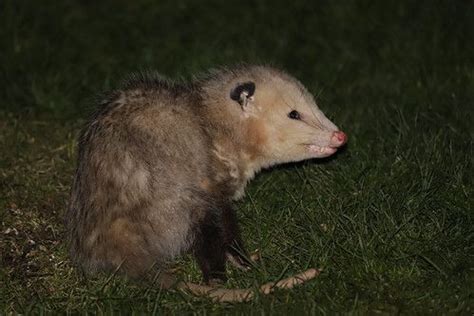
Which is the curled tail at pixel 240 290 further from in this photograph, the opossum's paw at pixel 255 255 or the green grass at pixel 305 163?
the opossum's paw at pixel 255 255

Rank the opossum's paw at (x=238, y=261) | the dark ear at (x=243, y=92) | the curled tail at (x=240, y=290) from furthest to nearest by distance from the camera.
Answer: the dark ear at (x=243, y=92) → the opossum's paw at (x=238, y=261) → the curled tail at (x=240, y=290)

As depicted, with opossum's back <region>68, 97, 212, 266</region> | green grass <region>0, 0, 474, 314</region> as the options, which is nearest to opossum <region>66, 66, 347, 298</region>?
opossum's back <region>68, 97, 212, 266</region>

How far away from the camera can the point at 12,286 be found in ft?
13.4

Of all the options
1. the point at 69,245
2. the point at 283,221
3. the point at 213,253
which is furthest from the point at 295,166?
the point at 69,245

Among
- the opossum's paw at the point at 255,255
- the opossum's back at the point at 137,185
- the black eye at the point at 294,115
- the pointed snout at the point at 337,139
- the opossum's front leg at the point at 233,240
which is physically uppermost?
the black eye at the point at 294,115

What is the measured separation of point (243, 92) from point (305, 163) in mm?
840

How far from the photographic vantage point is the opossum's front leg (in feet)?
13.8

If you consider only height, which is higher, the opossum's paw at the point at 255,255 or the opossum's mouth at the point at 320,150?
the opossum's mouth at the point at 320,150

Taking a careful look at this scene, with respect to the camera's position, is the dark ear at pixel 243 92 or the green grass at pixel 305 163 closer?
the green grass at pixel 305 163

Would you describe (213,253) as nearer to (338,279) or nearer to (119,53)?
(338,279)

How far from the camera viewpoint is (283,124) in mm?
4379

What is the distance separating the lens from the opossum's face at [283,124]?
4.37m

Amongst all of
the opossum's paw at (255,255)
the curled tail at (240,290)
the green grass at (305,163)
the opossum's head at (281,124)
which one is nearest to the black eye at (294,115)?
the opossum's head at (281,124)

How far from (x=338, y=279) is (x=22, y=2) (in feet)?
14.8
